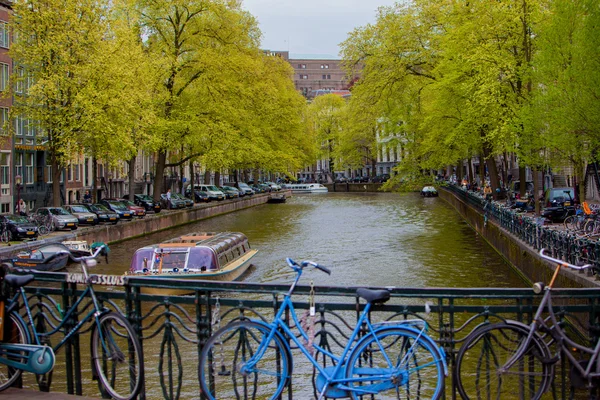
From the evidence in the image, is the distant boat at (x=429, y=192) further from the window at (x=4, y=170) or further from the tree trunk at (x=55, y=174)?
the tree trunk at (x=55, y=174)

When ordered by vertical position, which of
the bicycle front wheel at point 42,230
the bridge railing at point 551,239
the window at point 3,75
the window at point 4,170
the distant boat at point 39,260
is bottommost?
the distant boat at point 39,260

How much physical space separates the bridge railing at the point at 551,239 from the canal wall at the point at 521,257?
0.86ft

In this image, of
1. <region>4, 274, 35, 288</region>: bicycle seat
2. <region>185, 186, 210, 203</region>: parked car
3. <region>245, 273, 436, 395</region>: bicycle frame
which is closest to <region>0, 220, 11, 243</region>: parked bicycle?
<region>4, 274, 35, 288</region>: bicycle seat

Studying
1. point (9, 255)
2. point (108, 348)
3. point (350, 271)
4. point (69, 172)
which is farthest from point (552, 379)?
point (69, 172)

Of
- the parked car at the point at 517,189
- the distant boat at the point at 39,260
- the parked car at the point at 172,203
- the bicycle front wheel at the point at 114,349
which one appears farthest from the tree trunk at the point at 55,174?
the bicycle front wheel at the point at 114,349

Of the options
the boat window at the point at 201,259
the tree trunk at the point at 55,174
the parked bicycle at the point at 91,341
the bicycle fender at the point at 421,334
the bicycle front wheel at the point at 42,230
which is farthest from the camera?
the tree trunk at the point at 55,174

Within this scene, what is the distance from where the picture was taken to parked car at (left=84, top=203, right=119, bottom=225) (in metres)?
43.6

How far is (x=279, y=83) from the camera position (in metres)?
71.4

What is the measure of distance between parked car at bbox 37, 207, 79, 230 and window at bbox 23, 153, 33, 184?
48.0 feet

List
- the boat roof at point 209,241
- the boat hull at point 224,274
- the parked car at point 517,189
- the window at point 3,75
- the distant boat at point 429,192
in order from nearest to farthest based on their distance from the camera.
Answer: the boat hull at point 224,274, the boat roof at point 209,241, the window at point 3,75, the parked car at point 517,189, the distant boat at point 429,192

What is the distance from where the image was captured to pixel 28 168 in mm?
52562

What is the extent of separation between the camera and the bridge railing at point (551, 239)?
1747cm

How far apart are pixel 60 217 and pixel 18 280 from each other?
3235 cm

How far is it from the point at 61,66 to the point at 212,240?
590 inches
